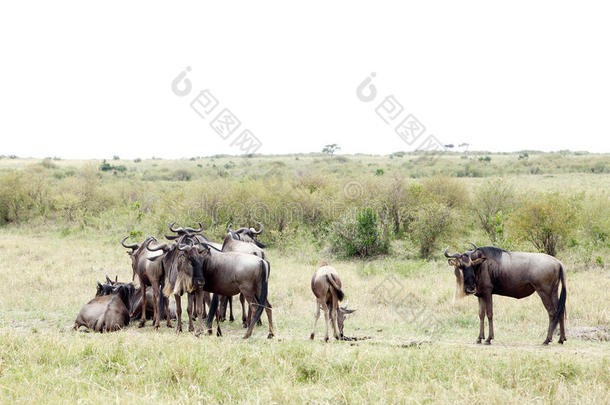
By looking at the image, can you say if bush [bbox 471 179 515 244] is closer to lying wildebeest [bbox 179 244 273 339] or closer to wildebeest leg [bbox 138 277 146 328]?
lying wildebeest [bbox 179 244 273 339]

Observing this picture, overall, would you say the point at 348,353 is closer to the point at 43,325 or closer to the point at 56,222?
the point at 43,325

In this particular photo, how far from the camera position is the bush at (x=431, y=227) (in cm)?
1955

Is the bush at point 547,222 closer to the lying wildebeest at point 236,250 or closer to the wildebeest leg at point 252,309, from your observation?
the lying wildebeest at point 236,250

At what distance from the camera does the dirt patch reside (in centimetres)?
931

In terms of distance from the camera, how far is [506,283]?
9.03m

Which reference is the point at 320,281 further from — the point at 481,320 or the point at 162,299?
the point at 162,299

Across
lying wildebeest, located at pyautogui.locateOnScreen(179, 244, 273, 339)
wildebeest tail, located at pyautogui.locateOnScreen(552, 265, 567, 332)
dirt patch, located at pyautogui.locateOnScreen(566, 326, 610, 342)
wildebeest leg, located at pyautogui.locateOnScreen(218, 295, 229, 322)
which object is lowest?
dirt patch, located at pyautogui.locateOnScreen(566, 326, 610, 342)

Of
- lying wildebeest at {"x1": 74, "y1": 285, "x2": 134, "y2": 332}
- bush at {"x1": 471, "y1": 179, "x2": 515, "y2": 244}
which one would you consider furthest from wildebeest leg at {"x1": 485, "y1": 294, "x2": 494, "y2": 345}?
bush at {"x1": 471, "y1": 179, "x2": 515, "y2": 244}

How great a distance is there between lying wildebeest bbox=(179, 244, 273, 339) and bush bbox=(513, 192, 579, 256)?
1185 cm

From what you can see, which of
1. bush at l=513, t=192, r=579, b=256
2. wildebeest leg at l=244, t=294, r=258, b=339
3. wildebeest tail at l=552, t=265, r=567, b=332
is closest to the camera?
wildebeest tail at l=552, t=265, r=567, b=332

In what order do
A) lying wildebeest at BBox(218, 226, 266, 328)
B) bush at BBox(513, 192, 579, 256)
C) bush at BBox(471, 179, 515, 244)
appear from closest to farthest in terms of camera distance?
lying wildebeest at BBox(218, 226, 266, 328), bush at BBox(513, 192, 579, 256), bush at BBox(471, 179, 515, 244)

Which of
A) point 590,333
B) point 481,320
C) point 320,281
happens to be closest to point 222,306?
point 320,281

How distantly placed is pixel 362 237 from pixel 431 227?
266 cm

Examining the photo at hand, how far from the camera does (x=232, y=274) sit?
904cm
